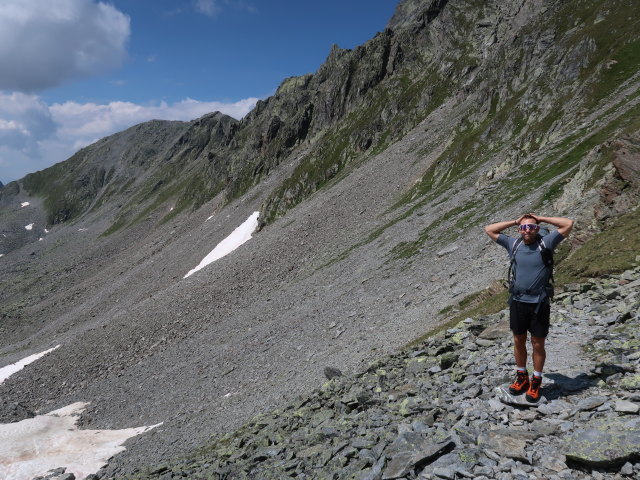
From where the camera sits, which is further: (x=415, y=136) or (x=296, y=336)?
(x=415, y=136)

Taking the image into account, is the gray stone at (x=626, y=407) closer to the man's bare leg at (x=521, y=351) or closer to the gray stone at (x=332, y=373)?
the man's bare leg at (x=521, y=351)

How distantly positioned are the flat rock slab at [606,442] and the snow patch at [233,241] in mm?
72033

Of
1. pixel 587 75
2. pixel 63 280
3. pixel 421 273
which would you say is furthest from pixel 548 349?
pixel 63 280

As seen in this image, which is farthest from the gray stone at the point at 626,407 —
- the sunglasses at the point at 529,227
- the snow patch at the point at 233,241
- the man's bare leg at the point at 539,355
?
the snow patch at the point at 233,241

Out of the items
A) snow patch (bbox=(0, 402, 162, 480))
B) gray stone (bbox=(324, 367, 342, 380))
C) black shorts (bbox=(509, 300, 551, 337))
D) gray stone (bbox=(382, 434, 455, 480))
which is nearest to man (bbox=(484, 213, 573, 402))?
black shorts (bbox=(509, 300, 551, 337))

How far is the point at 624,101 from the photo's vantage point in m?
37.2

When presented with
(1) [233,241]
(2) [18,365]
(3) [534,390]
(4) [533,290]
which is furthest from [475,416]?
(1) [233,241]

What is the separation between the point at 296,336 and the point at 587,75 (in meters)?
43.1

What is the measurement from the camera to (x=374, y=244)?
142 feet

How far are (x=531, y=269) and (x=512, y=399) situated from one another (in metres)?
2.72

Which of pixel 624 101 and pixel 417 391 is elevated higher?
pixel 624 101

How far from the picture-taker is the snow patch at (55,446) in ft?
83.3

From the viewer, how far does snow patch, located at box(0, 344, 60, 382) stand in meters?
51.1

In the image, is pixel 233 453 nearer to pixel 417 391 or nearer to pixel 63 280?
pixel 417 391
